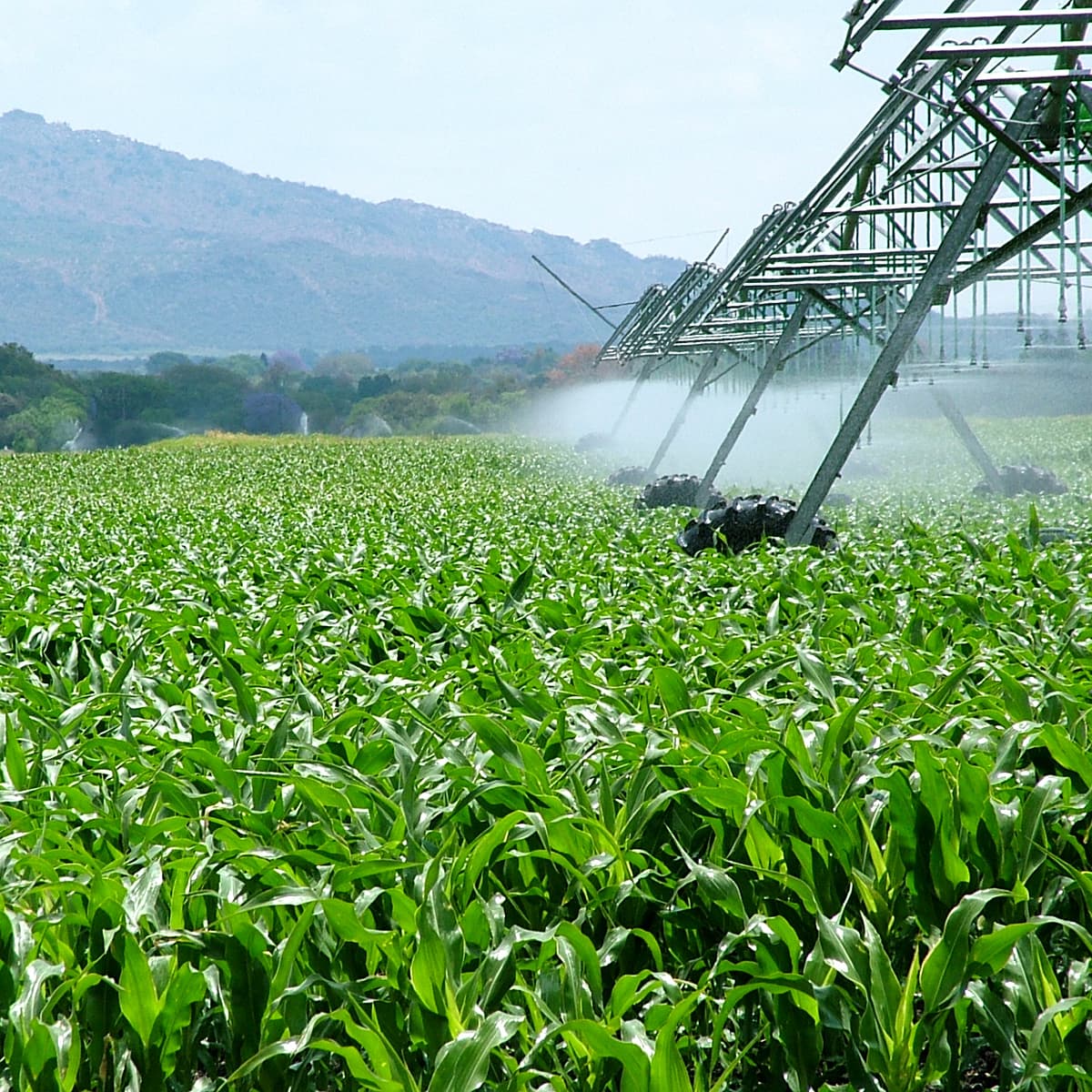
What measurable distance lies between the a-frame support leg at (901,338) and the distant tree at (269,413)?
8789cm

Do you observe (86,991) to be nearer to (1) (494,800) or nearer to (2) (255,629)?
(1) (494,800)

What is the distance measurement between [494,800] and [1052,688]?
156 centimetres

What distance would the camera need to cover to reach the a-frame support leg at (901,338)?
852 centimetres

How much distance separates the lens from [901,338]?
336 inches

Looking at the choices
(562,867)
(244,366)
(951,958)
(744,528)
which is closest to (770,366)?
(744,528)

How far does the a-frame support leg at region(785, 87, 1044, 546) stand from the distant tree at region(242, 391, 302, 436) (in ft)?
288

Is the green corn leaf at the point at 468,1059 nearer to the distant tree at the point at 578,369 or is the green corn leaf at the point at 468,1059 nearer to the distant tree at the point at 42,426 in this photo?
the distant tree at the point at 578,369

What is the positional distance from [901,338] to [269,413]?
9223 cm

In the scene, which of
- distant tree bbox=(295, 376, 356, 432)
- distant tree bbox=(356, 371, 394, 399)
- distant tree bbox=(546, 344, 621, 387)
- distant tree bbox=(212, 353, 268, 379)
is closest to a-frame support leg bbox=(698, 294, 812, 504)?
distant tree bbox=(546, 344, 621, 387)

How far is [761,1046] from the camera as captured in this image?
81.4 inches

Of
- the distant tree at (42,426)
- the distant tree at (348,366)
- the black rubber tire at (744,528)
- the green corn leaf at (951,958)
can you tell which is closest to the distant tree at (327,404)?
the distant tree at (42,426)

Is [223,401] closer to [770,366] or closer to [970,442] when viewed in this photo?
[770,366]

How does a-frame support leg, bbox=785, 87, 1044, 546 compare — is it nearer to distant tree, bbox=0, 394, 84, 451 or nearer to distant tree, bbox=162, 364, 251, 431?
distant tree, bbox=0, 394, 84, 451

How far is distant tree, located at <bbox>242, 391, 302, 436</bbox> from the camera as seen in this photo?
313 ft
